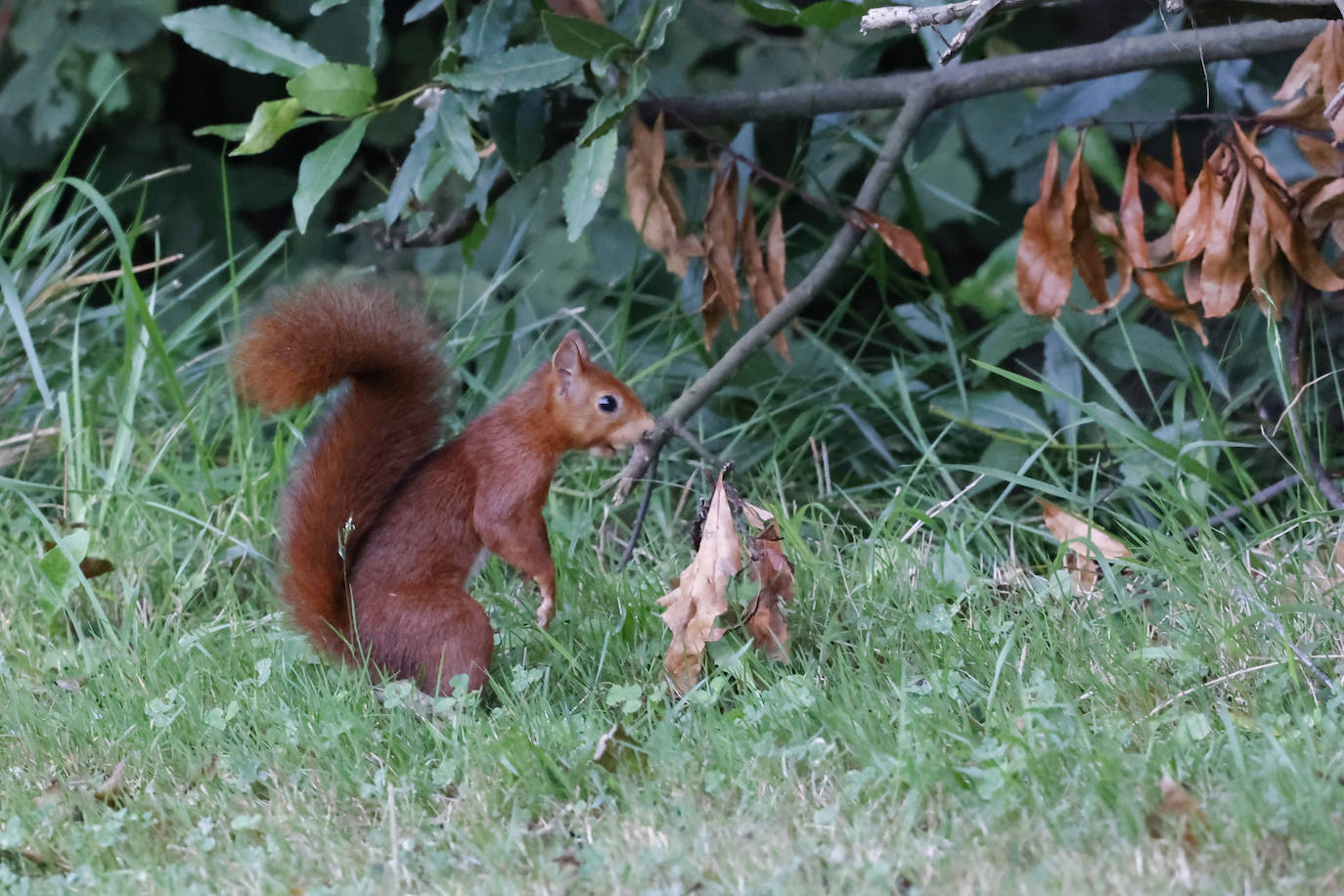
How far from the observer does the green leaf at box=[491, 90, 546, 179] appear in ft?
7.96

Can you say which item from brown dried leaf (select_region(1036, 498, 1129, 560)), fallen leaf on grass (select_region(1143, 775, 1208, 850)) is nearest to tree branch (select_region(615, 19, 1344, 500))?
brown dried leaf (select_region(1036, 498, 1129, 560))

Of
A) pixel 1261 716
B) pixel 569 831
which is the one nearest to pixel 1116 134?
pixel 1261 716

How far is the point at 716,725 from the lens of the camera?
178 cm

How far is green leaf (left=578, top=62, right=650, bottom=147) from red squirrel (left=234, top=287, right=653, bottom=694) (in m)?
0.33

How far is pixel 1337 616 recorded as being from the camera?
1.83 metres

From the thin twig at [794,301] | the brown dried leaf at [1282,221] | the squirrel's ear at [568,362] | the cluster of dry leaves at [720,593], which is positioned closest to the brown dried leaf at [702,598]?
the cluster of dry leaves at [720,593]

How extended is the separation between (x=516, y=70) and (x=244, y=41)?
435 millimetres

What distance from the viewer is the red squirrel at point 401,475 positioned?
1.94m

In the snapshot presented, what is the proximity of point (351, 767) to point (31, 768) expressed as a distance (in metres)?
0.49

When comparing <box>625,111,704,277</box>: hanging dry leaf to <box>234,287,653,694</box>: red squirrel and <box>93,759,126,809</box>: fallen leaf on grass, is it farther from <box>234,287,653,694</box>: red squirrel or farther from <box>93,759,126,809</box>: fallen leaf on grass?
<box>93,759,126,809</box>: fallen leaf on grass

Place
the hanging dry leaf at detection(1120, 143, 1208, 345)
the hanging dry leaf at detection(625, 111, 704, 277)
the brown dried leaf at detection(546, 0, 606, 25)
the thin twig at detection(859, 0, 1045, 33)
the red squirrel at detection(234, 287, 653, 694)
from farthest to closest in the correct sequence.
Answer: the hanging dry leaf at detection(625, 111, 704, 277), the hanging dry leaf at detection(1120, 143, 1208, 345), the brown dried leaf at detection(546, 0, 606, 25), the red squirrel at detection(234, 287, 653, 694), the thin twig at detection(859, 0, 1045, 33)

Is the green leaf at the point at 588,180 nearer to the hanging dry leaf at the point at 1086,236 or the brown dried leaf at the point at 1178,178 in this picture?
the hanging dry leaf at the point at 1086,236

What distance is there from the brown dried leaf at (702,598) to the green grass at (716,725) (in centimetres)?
5

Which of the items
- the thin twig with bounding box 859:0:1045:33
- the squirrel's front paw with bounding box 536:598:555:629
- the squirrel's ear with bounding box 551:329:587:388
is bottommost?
the squirrel's front paw with bounding box 536:598:555:629
